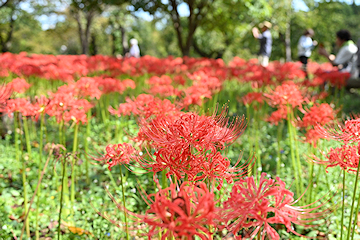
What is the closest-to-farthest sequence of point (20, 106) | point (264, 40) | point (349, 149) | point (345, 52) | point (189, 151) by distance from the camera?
point (189, 151) → point (349, 149) → point (20, 106) → point (345, 52) → point (264, 40)

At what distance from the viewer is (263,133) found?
461cm

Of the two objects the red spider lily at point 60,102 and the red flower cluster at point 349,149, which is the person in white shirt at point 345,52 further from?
the red spider lily at point 60,102

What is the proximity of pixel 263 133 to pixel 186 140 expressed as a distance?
3.73 m

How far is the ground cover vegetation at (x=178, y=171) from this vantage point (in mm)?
912

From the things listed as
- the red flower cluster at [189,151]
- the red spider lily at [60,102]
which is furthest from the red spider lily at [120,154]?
the red spider lily at [60,102]

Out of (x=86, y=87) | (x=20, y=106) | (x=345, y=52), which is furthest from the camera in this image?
(x=345, y=52)

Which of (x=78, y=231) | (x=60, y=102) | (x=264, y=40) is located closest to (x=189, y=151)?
(x=60, y=102)

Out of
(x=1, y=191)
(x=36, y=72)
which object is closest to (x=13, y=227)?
(x=1, y=191)

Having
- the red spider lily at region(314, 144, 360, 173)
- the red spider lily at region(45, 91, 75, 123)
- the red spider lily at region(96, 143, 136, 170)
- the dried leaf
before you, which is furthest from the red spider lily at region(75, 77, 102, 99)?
the red spider lily at region(314, 144, 360, 173)

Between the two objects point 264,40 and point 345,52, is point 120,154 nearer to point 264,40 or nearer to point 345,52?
point 345,52

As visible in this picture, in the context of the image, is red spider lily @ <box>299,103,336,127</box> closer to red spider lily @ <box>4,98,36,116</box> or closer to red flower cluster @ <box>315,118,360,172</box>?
red flower cluster @ <box>315,118,360,172</box>

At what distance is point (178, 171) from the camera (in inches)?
43.9

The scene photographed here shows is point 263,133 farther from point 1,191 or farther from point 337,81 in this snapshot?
point 1,191

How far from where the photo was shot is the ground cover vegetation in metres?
0.91
